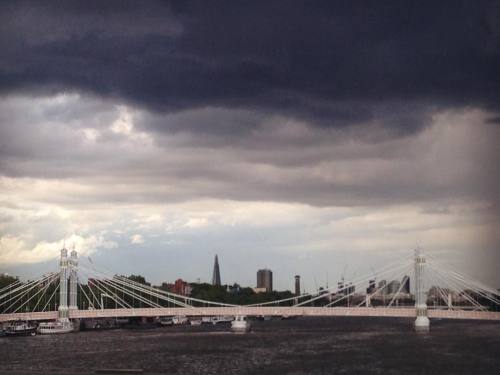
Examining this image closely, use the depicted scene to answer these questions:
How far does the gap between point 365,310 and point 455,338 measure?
10980mm

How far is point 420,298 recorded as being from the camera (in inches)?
4651

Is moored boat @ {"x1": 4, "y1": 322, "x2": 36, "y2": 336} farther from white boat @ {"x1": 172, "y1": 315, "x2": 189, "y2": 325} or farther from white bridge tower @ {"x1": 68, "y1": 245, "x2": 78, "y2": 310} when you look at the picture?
white boat @ {"x1": 172, "y1": 315, "x2": 189, "y2": 325}


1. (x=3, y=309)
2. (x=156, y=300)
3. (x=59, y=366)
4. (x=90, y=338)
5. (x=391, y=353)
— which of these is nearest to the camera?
(x=59, y=366)

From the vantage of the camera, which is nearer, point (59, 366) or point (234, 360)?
point (59, 366)

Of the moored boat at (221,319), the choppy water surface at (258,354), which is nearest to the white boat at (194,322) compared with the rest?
the moored boat at (221,319)

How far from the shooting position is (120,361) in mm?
70125

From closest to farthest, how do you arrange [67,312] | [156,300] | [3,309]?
[67,312] < [3,309] < [156,300]

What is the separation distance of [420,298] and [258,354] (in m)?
45.7

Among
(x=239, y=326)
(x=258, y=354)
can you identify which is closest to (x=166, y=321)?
(x=239, y=326)

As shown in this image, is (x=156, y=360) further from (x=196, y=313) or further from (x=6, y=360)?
(x=196, y=313)

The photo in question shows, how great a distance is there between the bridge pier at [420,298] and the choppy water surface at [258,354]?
40.1 ft

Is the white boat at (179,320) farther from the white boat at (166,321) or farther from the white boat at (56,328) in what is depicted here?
the white boat at (56,328)

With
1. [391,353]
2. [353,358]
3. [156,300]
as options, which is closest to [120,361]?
[353,358]

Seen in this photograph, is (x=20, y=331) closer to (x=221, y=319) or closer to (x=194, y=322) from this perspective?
(x=194, y=322)
